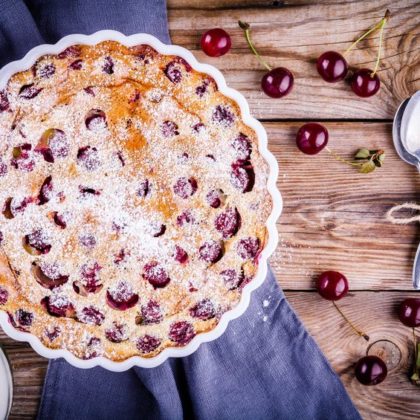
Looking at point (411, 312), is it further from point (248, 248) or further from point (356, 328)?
point (248, 248)

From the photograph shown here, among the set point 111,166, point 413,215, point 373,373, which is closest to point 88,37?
point 111,166

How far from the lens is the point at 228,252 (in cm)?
140

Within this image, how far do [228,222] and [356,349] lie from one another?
2.08 ft

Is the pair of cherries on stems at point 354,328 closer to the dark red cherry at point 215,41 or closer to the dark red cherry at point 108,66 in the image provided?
the dark red cherry at point 215,41

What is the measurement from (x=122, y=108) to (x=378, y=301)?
3.02ft

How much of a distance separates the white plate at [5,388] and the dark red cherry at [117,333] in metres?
0.40

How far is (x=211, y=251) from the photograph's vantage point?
1.40 meters

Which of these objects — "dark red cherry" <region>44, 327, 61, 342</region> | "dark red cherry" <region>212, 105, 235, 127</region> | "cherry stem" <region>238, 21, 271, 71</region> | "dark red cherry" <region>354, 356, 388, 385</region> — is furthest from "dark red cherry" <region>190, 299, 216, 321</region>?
"cherry stem" <region>238, 21, 271, 71</region>

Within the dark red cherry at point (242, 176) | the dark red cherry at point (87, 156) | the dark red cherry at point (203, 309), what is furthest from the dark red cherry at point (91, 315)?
the dark red cherry at point (242, 176)

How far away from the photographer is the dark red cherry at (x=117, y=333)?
4.62 ft

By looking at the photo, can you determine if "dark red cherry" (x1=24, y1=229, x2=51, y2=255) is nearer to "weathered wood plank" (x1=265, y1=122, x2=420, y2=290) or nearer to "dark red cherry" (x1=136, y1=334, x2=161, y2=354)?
"dark red cherry" (x1=136, y1=334, x2=161, y2=354)

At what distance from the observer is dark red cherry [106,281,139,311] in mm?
1401

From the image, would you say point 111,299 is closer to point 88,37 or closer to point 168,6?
point 88,37

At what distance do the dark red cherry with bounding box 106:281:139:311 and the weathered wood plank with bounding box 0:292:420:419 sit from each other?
0.43 metres
